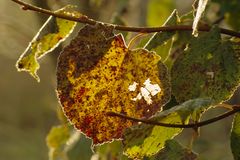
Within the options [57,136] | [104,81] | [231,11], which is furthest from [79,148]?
[104,81]

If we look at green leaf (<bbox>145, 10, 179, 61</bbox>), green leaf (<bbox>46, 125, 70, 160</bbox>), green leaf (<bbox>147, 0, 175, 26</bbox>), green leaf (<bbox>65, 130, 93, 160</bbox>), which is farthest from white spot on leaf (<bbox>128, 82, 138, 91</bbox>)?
green leaf (<bbox>147, 0, 175, 26</bbox>)

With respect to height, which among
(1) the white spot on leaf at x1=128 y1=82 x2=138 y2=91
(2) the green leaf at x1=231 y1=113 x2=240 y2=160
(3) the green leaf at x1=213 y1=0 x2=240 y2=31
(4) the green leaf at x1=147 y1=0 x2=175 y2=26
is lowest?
(2) the green leaf at x1=231 y1=113 x2=240 y2=160

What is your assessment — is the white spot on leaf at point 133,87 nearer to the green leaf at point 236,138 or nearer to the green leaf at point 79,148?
the green leaf at point 236,138

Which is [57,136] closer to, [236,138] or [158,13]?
[158,13]

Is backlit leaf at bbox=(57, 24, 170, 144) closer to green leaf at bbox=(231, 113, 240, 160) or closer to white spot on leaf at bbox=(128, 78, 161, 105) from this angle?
white spot on leaf at bbox=(128, 78, 161, 105)

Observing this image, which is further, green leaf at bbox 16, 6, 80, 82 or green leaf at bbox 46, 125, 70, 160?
green leaf at bbox 46, 125, 70, 160
